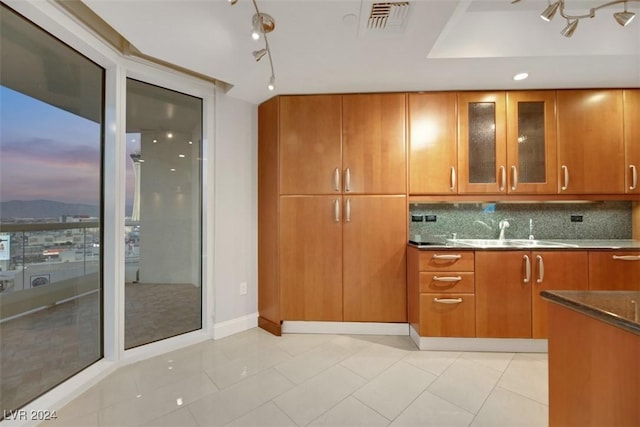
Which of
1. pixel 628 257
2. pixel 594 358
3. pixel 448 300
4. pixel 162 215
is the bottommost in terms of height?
pixel 448 300

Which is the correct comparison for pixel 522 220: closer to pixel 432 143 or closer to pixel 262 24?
pixel 432 143

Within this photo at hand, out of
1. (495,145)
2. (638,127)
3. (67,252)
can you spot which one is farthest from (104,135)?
(638,127)

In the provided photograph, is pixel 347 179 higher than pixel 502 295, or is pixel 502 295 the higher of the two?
pixel 347 179

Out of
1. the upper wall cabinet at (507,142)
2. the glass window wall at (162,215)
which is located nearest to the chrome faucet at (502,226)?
the upper wall cabinet at (507,142)

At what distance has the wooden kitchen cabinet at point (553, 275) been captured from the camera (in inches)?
81.6

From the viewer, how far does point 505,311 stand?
212cm

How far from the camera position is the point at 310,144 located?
2.46 meters

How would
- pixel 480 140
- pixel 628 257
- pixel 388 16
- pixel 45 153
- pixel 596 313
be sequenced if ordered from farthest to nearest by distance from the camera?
pixel 480 140 < pixel 628 257 < pixel 45 153 < pixel 388 16 < pixel 596 313

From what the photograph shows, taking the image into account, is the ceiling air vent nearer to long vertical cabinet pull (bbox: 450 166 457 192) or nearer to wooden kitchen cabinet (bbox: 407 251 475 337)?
long vertical cabinet pull (bbox: 450 166 457 192)

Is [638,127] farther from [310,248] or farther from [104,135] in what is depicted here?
[104,135]

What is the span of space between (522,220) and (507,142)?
2.80 ft

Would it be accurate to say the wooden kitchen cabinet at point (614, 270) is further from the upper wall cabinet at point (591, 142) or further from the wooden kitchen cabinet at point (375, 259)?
the wooden kitchen cabinet at point (375, 259)

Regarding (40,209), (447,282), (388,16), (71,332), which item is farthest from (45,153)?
(447,282)

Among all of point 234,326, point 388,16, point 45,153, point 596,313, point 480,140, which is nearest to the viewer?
point 596,313
